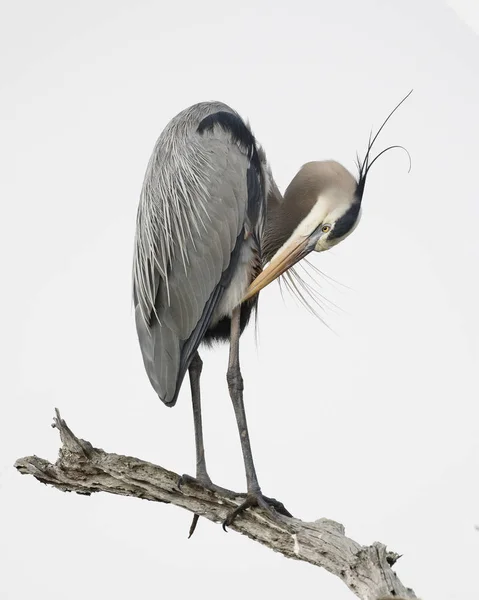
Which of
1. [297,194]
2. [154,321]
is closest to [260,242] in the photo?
[297,194]

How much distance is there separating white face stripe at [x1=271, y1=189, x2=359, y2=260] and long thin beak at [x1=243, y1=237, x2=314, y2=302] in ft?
0.06

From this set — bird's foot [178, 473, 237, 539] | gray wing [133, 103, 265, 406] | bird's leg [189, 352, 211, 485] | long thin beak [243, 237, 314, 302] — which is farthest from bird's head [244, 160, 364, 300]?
bird's foot [178, 473, 237, 539]

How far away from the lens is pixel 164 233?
370 cm

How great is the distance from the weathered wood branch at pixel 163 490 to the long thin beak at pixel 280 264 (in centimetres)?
76

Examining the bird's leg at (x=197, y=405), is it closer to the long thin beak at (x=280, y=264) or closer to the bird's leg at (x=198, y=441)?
the bird's leg at (x=198, y=441)

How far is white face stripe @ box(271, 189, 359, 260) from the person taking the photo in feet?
12.2

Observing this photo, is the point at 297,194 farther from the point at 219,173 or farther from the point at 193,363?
the point at 193,363

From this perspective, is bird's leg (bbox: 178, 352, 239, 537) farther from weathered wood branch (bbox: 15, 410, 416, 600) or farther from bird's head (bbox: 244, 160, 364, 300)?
bird's head (bbox: 244, 160, 364, 300)

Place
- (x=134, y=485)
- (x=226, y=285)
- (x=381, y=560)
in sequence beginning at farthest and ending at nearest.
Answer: (x=226, y=285) → (x=134, y=485) → (x=381, y=560)

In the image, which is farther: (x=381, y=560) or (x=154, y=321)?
(x=154, y=321)

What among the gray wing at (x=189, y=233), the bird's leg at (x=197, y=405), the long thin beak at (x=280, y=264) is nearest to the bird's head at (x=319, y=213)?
the long thin beak at (x=280, y=264)

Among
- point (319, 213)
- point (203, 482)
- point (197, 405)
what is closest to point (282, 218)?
point (319, 213)

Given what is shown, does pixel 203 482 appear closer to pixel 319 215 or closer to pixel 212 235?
pixel 212 235

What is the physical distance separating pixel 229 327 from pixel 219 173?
625mm
